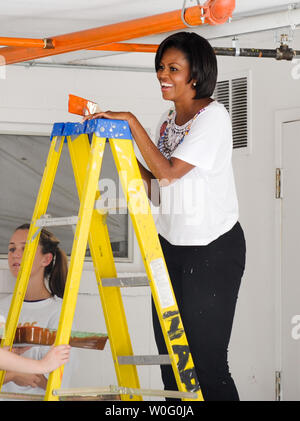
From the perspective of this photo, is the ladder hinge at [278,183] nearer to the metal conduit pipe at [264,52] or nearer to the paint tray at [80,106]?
the metal conduit pipe at [264,52]

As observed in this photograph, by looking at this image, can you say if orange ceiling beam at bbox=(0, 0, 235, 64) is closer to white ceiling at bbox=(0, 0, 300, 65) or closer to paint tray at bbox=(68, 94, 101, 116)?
white ceiling at bbox=(0, 0, 300, 65)

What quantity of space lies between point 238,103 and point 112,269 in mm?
1897

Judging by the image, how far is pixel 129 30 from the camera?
2.44m

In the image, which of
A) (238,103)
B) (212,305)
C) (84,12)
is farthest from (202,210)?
(238,103)

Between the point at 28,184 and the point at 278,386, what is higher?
the point at 28,184

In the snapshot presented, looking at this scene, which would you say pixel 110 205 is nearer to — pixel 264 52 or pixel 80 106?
pixel 80 106

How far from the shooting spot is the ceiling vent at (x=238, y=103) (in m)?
3.98

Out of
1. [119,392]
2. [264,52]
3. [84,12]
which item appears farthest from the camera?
[264,52]

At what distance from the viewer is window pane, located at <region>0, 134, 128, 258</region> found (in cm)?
410

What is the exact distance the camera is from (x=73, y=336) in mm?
3719

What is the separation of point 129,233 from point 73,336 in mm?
774

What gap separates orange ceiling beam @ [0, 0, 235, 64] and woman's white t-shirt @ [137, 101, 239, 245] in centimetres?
27
